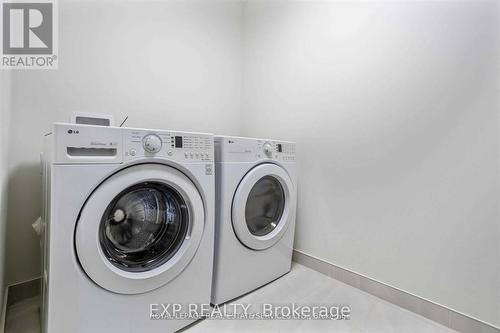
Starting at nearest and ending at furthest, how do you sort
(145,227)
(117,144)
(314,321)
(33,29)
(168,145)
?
(117,144) → (168,145) → (145,227) → (314,321) → (33,29)

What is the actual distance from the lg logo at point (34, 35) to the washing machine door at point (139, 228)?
36.4 inches

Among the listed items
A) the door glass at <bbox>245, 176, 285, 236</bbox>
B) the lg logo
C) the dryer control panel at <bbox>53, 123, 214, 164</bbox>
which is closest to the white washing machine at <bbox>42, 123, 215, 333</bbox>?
the dryer control panel at <bbox>53, 123, 214, 164</bbox>

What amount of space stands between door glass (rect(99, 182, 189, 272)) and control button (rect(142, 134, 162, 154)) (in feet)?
0.47

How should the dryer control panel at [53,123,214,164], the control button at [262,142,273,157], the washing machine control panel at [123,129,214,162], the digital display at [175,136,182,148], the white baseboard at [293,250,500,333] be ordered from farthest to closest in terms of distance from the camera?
the control button at [262,142,273,157], the white baseboard at [293,250,500,333], the digital display at [175,136,182,148], the washing machine control panel at [123,129,214,162], the dryer control panel at [53,123,214,164]

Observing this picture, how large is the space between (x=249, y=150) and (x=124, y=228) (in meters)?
0.63

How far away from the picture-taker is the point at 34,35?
48.1 inches

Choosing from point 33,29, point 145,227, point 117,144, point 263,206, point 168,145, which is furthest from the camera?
point 263,206

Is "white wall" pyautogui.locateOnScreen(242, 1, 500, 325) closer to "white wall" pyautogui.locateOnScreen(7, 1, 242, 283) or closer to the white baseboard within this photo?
the white baseboard

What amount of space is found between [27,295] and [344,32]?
7.23 ft

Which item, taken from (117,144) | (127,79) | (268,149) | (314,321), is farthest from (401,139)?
(127,79)

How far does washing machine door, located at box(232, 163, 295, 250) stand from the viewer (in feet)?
3.74

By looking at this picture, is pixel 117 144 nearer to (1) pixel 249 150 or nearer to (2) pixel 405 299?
(1) pixel 249 150

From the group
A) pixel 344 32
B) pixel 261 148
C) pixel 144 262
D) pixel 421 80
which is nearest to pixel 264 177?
pixel 261 148

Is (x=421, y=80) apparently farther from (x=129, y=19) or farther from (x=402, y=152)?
(x=129, y=19)
